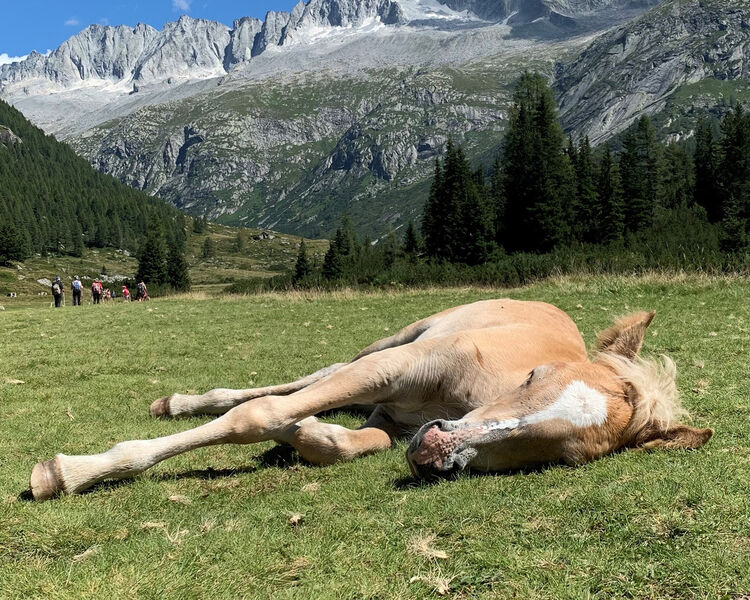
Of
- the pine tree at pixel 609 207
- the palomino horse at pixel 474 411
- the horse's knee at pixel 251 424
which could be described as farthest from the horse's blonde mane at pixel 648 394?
the pine tree at pixel 609 207

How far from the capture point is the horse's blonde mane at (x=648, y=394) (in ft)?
12.9

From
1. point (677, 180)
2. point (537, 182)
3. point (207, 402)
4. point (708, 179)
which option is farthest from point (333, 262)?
point (207, 402)

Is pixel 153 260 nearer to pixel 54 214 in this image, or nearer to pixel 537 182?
pixel 537 182

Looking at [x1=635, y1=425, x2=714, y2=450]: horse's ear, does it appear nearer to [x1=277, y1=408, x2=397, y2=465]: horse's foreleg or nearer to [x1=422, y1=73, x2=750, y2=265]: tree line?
[x1=277, y1=408, x2=397, y2=465]: horse's foreleg

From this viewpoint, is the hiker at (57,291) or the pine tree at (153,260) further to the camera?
the pine tree at (153,260)

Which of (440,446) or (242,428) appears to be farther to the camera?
(242,428)

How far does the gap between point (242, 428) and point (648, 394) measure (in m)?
3.18

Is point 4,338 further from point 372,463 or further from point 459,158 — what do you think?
point 459,158

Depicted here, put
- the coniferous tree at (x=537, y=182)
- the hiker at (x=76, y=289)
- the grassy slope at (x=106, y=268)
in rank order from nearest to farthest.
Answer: the hiker at (x=76, y=289) → the coniferous tree at (x=537, y=182) → the grassy slope at (x=106, y=268)

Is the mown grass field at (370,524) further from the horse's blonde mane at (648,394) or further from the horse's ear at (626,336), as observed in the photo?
the horse's ear at (626,336)

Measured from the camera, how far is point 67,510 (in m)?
3.64

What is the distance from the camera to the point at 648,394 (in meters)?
3.90

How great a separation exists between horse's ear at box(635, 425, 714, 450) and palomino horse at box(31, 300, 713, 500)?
0.01m

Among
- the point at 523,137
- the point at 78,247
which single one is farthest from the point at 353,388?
the point at 78,247
